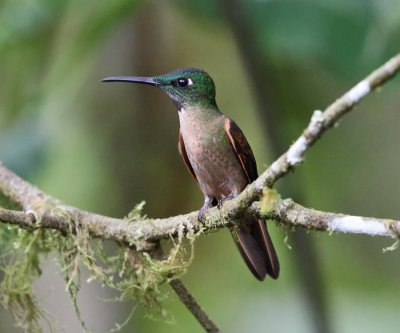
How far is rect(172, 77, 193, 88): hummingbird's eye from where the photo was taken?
3.69 meters

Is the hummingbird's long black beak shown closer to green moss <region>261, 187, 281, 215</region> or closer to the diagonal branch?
the diagonal branch

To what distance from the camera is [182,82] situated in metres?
3.70

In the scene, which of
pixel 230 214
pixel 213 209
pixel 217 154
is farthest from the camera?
pixel 217 154

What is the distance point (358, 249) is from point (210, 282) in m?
1.37

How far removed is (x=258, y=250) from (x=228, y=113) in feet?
8.47

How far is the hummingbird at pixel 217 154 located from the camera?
330 centimetres

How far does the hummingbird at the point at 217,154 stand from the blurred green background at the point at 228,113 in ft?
0.76

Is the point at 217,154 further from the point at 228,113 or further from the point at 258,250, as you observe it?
the point at 228,113

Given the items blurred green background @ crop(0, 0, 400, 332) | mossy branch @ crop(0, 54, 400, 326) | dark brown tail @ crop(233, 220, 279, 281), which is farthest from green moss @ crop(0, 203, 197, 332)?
blurred green background @ crop(0, 0, 400, 332)

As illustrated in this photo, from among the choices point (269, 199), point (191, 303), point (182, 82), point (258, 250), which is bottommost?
point (191, 303)

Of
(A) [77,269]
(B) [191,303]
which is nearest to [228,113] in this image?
(A) [77,269]

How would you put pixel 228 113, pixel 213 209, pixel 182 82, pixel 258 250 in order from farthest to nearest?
pixel 228 113 → pixel 182 82 → pixel 258 250 → pixel 213 209

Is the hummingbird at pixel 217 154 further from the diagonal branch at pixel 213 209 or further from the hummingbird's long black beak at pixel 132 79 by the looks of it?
the diagonal branch at pixel 213 209

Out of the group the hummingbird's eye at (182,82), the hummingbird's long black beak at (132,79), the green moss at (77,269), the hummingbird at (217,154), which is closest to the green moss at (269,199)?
the green moss at (77,269)
